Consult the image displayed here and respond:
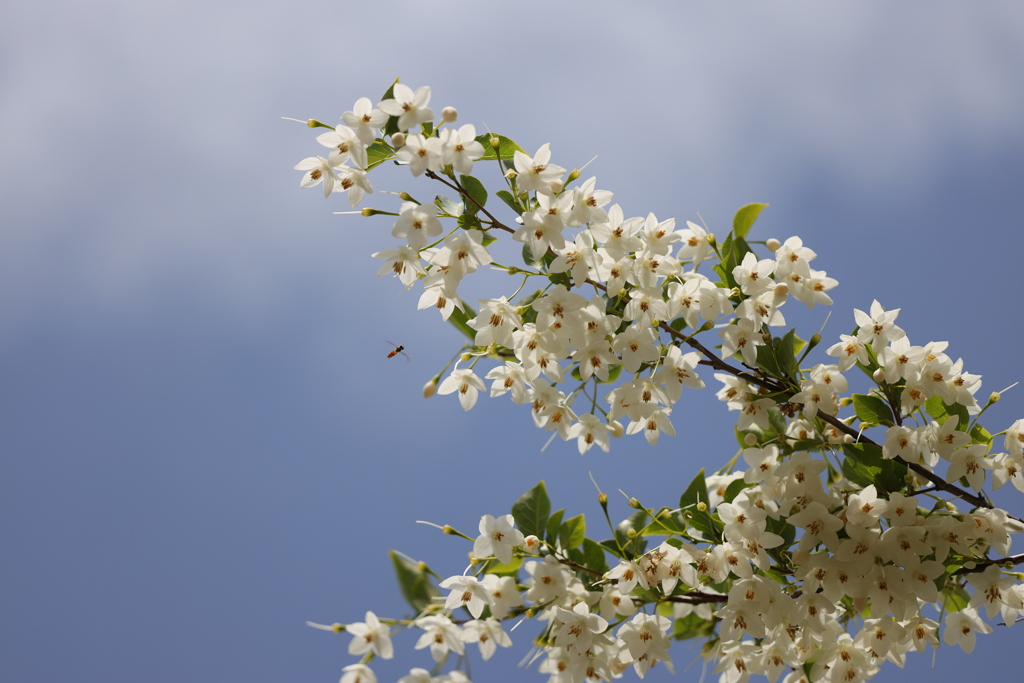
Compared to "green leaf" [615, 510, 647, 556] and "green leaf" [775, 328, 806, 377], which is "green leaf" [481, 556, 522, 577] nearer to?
"green leaf" [615, 510, 647, 556]

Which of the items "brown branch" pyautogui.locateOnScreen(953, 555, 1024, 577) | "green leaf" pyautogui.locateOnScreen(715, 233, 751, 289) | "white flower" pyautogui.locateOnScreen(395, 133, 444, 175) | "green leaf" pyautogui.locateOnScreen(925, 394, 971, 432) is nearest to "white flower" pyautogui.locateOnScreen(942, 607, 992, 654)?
"brown branch" pyautogui.locateOnScreen(953, 555, 1024, 577)

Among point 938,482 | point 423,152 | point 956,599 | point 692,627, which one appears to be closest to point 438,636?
point 692,627

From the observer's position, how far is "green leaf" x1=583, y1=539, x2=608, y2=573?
1.90 m

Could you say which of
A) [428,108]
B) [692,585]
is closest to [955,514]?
[692,585]

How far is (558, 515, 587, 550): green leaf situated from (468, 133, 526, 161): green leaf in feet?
3.46

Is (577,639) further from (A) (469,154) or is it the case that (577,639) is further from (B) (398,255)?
(A) (469,154)

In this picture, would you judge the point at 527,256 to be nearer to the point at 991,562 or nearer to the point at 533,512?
the point at 533,512

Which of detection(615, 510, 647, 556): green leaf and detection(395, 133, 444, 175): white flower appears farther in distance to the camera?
detection(615, 510, 647, 556): green leaf

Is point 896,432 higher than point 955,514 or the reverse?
higher

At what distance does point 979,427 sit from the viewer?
1850 mm

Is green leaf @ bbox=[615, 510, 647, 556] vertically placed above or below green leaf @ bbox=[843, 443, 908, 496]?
below

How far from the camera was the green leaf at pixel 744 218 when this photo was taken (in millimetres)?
1917

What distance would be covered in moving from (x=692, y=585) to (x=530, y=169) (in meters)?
1.22

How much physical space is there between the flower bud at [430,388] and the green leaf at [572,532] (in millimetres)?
543
